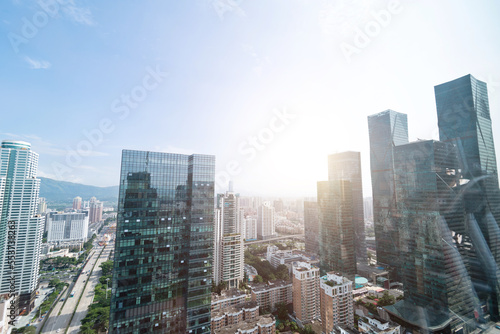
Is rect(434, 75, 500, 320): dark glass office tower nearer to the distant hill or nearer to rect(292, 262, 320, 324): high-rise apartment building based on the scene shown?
rect(292, 262, 320, 324): high-rise apartment building

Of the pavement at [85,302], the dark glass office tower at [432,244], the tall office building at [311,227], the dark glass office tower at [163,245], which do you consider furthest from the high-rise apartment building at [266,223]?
the dark glass office tower at [163,245]

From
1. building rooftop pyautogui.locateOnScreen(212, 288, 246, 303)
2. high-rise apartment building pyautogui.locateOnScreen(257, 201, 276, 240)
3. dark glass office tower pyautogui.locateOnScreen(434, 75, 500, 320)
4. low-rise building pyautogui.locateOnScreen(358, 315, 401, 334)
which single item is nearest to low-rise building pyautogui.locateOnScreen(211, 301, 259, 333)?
building rooftop pyautogui.locateOnScreen(212, 288, 246, 303)

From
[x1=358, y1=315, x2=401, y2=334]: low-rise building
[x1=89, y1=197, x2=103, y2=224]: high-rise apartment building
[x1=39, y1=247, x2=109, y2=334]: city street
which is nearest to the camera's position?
[x1=358, y1=315, x2=401, y2=334]: low-rise building

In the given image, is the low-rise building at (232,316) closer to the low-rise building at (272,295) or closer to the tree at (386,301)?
the low-rise building at (272,295)

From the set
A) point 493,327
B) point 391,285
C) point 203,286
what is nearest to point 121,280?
point 203,286

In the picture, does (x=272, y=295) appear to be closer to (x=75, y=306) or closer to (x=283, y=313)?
(x=283, y=313)

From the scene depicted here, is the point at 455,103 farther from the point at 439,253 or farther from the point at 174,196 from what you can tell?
the point at 174,196
